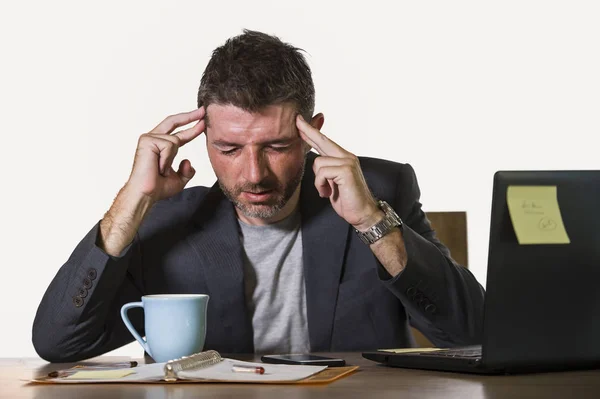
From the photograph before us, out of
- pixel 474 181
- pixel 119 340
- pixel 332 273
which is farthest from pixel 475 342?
pixel 474 181

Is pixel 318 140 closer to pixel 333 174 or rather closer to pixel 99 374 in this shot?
pixel 333 174

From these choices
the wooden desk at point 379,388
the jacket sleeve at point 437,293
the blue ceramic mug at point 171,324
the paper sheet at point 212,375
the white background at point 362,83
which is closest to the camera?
the wooden desk at point 379,388

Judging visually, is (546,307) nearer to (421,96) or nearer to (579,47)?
(421,96)

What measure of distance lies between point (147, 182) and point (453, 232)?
710 mm

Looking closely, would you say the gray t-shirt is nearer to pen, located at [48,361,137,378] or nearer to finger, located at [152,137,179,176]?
finger, located at [152,137,179,176]

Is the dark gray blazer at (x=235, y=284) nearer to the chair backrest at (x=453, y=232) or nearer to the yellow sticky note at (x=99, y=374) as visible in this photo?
the chair backrest at (x=453, y=232)

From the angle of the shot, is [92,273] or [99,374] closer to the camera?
[99,374]

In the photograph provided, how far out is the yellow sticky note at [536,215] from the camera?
→ 107 centimetres

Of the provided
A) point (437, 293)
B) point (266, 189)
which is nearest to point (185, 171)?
point (266, 189)

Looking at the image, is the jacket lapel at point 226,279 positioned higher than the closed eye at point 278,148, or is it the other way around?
the closed eye at point 278,148

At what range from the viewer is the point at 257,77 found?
5.69 ft

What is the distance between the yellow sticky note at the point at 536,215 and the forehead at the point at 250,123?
2.39 feet

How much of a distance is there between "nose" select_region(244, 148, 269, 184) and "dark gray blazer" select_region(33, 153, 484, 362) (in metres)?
0.14

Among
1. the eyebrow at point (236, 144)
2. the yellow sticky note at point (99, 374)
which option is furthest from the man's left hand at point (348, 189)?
the yellow sticky note at point (99, 374)
